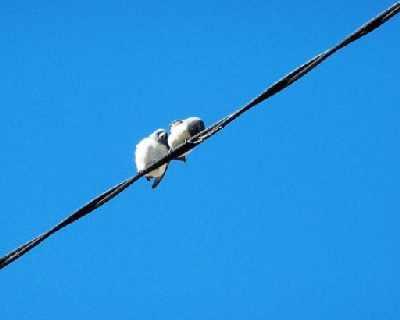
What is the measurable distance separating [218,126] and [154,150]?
355cm

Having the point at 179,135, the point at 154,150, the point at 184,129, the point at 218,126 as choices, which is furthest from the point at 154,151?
the point at 218,126

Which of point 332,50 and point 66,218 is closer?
point 332,50

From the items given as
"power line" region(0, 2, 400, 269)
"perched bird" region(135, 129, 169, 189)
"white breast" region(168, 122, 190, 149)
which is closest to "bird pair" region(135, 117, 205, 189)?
"perched bird" region(135, 129, 169, 189)

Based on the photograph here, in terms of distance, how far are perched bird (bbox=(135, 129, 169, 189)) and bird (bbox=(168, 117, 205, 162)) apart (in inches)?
27.8

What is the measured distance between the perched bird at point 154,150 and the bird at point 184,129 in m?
0.71

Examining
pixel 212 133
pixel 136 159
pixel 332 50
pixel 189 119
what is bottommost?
pixel 332 50

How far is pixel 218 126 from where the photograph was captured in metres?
4.80

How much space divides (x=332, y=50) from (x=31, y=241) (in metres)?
2.29

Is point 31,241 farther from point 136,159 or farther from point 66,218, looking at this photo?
point 136,159

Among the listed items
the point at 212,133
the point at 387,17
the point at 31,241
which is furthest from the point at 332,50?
the point at 31,241

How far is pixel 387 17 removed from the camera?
426cm

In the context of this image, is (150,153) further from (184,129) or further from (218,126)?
(218,126)

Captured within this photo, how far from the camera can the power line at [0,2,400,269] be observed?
167 inches

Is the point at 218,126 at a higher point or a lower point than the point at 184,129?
lower
